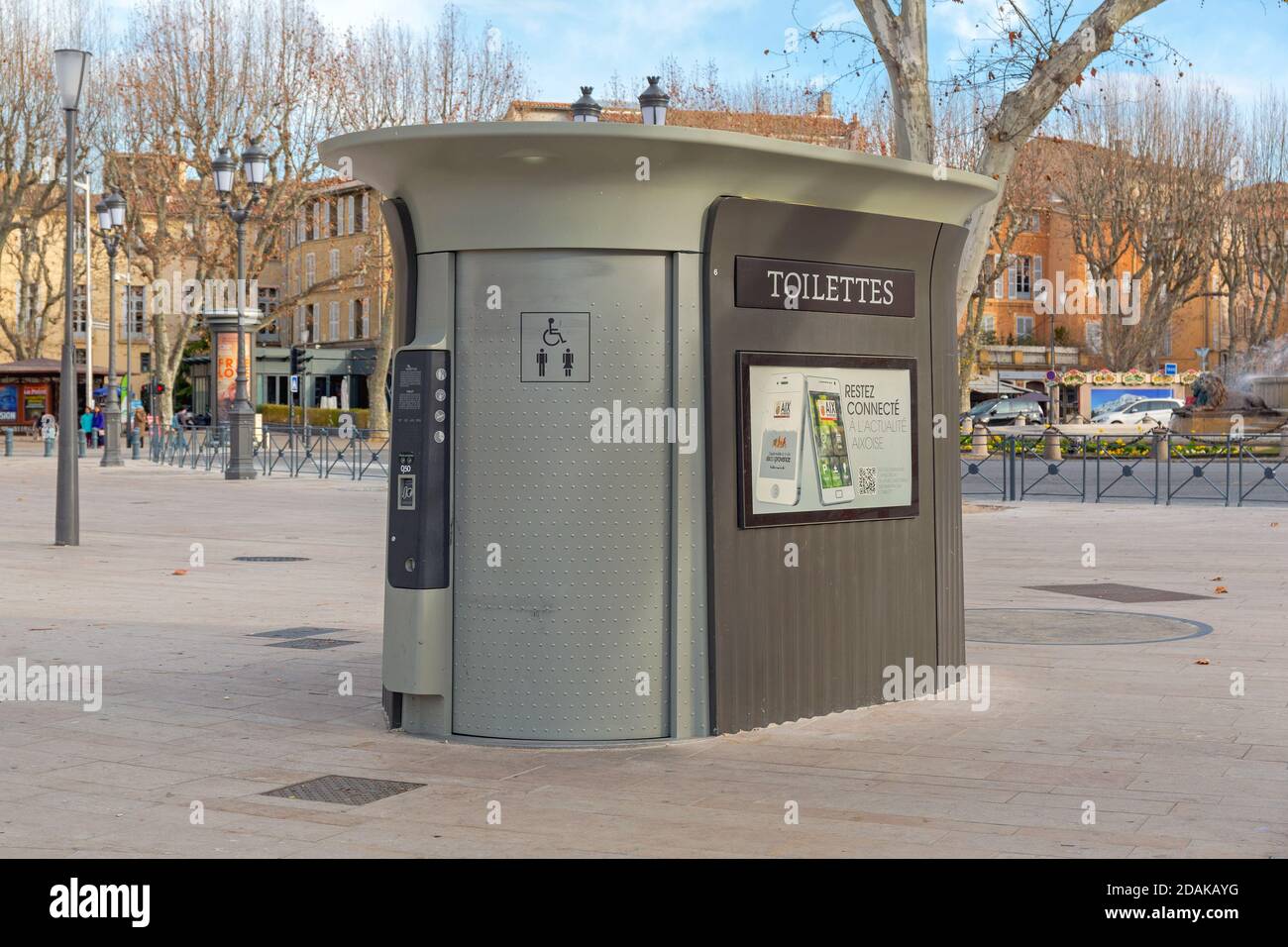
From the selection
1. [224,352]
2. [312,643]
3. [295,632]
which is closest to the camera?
[312,643]

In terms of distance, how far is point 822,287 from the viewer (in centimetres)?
740

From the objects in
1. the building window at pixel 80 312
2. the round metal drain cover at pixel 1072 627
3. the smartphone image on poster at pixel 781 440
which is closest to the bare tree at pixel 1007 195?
the round metal drain cover at pixel 1072 627

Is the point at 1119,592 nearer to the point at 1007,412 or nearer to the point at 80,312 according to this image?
the point at 1007,412

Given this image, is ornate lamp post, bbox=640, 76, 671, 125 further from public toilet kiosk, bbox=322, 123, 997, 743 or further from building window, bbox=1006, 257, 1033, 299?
building window, bbox=1006, 257, 1033, 299

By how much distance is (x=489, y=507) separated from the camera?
693 cm

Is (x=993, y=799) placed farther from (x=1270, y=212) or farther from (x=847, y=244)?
(x=1270, y=212)

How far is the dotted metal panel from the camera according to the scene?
6.84m

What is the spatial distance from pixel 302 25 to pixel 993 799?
4201 centimetres

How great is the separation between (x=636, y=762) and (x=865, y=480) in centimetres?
195

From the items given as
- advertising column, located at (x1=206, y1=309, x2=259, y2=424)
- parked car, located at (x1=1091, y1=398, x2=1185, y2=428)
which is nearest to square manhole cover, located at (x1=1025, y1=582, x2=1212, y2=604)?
advertising column, located at (x1=206, y1=309, x2=259, y2=424)

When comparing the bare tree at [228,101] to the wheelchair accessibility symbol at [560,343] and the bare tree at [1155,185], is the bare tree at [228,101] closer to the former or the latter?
the bare tree at [1155,185]

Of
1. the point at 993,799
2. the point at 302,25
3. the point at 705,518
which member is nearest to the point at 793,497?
the point at 705,518

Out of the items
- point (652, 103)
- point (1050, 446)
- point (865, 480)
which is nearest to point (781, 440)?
point (865, 480)

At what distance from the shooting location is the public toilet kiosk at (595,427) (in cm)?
680
